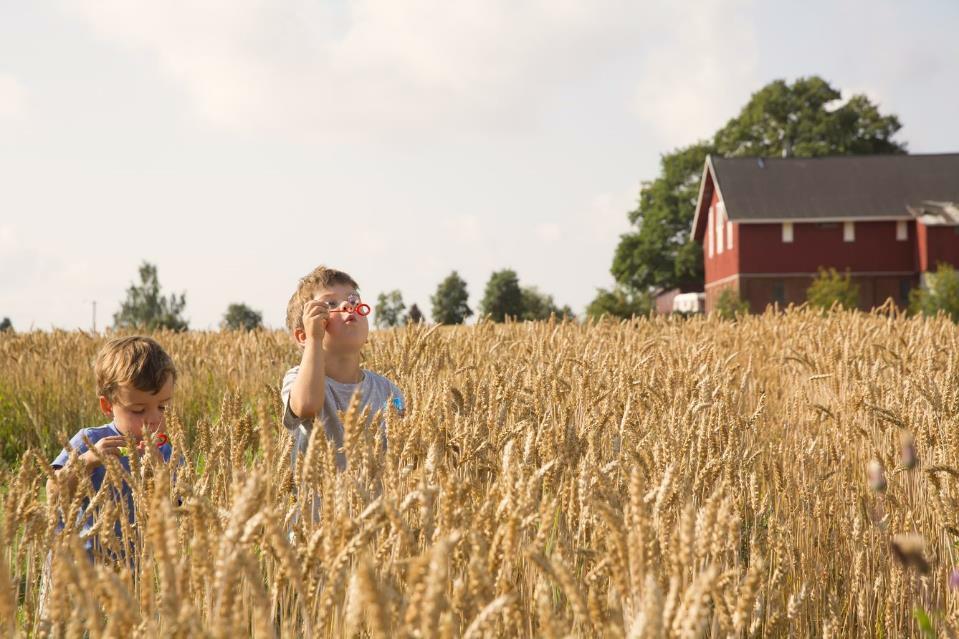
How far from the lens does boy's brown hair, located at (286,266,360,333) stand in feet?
10.8

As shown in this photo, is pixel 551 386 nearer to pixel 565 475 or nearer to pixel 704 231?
pixel 565 475

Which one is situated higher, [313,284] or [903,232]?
[903,232]

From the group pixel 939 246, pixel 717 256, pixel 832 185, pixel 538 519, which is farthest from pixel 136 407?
pixel 717 256

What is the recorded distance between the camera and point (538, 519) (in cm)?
221

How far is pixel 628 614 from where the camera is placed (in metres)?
1.43

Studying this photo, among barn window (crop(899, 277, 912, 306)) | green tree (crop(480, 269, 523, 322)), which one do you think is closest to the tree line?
green tree (crop(480, 269, 523, 322))

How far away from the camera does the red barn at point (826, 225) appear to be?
35.7 m

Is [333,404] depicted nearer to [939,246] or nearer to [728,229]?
[939,246]

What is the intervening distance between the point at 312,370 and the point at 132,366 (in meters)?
0.54

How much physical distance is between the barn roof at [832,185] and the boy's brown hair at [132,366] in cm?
3397

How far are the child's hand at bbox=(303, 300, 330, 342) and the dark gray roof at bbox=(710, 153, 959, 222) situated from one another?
33.9 m

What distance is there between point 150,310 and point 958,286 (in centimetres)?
4418

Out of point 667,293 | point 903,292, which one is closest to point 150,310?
point 667,293

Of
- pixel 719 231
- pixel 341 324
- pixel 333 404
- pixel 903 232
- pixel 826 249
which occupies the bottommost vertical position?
pixel 333 404
